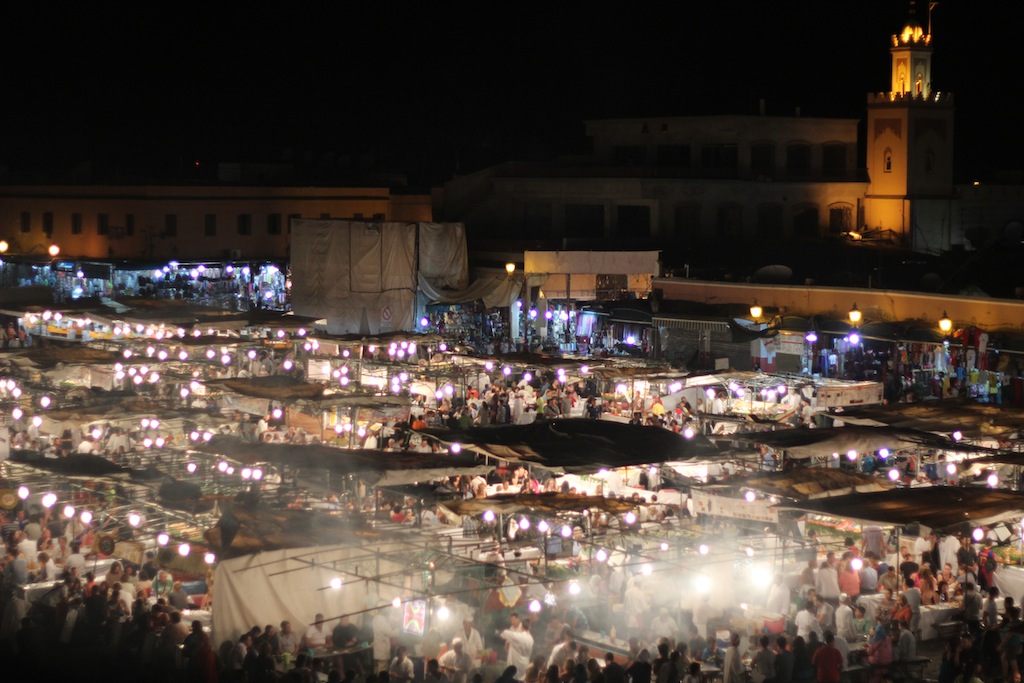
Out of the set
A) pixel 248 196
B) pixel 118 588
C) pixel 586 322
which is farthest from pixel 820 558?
pixel 248 196

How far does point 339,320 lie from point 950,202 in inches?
828

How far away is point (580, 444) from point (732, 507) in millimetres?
2513

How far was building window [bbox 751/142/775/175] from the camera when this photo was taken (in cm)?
5122

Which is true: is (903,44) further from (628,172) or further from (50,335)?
(50,335)

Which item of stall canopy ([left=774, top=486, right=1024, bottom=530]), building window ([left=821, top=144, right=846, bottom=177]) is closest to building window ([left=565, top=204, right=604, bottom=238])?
building window ([left=821, top=144, right=846, bottom=177])

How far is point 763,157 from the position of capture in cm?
5141

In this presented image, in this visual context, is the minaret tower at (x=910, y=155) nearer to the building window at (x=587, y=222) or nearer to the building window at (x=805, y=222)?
the building window at (x=805, y=222)

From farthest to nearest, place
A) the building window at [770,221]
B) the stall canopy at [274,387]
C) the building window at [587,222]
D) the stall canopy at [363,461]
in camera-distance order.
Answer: the building window at [770,221] → the building window at [587,222] → the stall canopy at [274,387] → the stall canopy at [363,461]

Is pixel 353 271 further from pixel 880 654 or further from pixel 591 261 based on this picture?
pixel 880 654

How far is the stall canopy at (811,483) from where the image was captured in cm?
1844

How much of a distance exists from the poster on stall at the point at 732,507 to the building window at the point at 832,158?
34.6 meters

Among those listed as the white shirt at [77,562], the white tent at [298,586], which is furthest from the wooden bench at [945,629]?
the white shirt at [77,562]

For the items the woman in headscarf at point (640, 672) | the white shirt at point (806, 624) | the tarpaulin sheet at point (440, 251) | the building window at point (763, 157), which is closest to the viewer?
the woman in headscarf at point (640, 672)

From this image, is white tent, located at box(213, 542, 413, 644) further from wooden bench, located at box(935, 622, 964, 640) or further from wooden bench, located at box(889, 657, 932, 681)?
wooden bench, located at box(935, 622, 964, 640)
